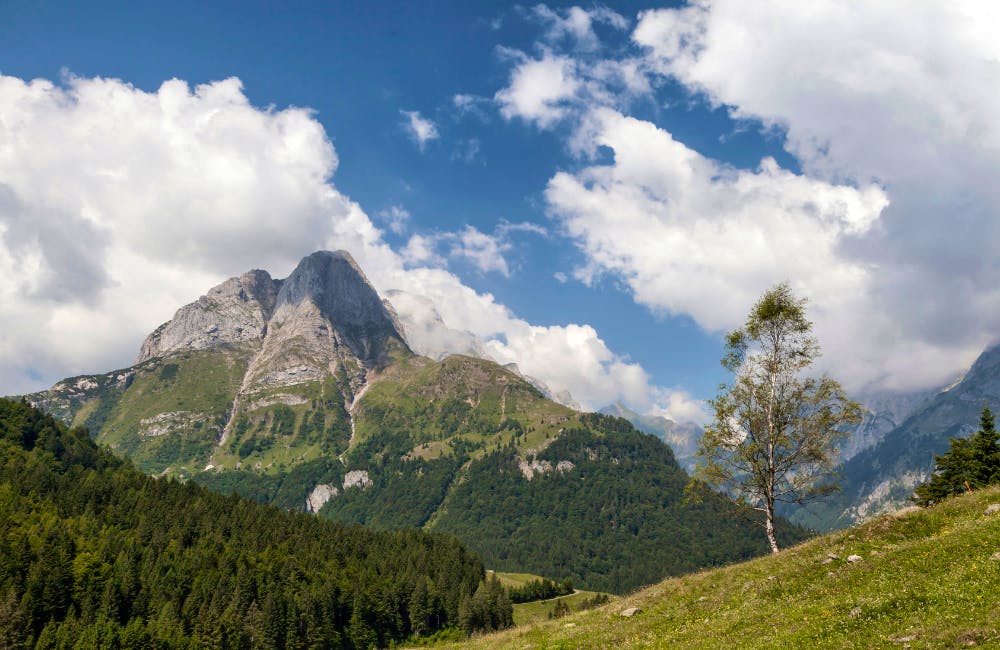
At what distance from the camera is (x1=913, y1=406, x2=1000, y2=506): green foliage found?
2569 inches

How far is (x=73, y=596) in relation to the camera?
123875mm

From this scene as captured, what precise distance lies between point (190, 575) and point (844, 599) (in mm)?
154860

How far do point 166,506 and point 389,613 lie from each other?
2929 inches

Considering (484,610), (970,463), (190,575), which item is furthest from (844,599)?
(484,610)

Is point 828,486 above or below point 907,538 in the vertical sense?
above

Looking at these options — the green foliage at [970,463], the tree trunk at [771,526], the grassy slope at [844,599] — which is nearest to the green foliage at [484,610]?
the green foliage at [970,463]

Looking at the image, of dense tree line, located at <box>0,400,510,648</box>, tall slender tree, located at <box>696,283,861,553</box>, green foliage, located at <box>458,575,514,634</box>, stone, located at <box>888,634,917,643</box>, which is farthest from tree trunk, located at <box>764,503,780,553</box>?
green foliage, located at <box>458,575,514,634</box>

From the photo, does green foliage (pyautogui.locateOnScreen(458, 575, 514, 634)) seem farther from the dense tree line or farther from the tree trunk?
the tree trunk

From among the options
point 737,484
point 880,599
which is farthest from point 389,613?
point 880,599

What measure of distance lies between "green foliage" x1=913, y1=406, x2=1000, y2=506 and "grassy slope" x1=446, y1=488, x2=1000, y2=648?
40.1 m

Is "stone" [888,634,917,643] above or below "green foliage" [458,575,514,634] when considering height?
above

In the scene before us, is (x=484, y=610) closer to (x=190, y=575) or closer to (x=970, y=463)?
(x=190, y=575)

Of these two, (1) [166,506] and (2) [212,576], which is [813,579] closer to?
(2) [212,576]

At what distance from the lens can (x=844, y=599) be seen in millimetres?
24859
